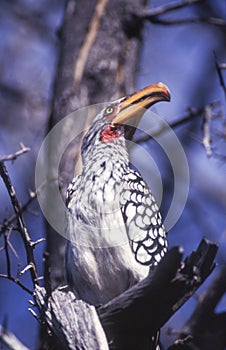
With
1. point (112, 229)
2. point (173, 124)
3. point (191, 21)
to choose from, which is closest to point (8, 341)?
point (112, 229)

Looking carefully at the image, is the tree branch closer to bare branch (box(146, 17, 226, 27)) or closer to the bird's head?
the bird's head

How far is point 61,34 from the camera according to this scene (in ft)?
17.9

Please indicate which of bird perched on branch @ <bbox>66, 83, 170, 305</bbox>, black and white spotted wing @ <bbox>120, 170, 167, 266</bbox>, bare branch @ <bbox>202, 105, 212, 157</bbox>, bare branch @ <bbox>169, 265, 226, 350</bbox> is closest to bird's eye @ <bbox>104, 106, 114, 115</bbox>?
bird perched on branch @ <bbox>66, 83, 170, 305</bbox>

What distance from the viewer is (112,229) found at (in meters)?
3.62

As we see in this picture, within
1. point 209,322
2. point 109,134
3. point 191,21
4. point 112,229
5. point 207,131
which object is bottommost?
point 209,322

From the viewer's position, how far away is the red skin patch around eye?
420cm

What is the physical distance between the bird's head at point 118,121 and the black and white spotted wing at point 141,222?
320 millimetres

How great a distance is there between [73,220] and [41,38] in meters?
3.61

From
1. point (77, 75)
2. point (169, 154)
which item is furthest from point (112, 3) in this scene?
point (169, 154)

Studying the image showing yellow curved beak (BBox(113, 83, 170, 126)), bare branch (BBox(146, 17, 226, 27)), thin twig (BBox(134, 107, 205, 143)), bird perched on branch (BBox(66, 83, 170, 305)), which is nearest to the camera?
bird perched on branch (BBox(66, 83, 170, 305))

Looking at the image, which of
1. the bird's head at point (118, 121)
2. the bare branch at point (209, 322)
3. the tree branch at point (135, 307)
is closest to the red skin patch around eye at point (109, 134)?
the bird's head at point (118, 121)

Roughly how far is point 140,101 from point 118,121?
228 mm

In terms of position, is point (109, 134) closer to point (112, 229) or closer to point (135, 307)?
point (112, 229)

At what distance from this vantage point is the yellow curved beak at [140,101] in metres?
3.79
